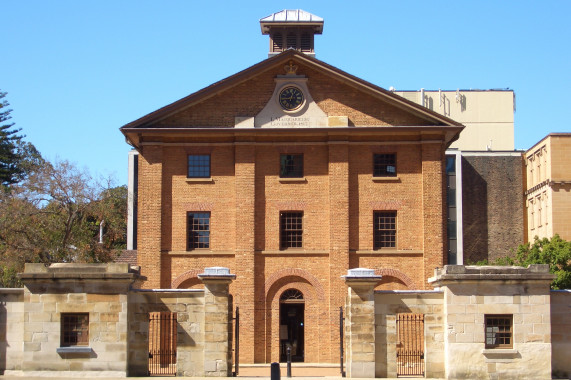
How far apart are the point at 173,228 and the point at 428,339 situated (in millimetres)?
14593

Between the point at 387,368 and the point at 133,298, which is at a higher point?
the point at 133,298

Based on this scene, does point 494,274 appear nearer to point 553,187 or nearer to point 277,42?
point 277,42

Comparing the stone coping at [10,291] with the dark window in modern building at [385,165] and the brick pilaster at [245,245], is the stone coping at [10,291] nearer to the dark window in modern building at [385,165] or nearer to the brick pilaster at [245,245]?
the brick pilaster at [245,245]

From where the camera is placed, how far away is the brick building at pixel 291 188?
1430 inches

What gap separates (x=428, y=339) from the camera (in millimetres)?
26000

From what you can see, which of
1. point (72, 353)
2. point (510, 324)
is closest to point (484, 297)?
point (510, 324)

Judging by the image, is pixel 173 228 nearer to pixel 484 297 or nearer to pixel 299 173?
pixel 299 173

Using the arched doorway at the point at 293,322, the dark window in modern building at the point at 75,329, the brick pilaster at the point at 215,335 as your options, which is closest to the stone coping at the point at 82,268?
the dark window in modern building at the point at 75,329

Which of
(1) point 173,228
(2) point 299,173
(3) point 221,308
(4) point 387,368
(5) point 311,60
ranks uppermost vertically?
(5) point 311,60

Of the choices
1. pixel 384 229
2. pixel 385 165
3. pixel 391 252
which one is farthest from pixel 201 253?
pixel 385 165

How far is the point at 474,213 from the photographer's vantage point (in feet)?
195

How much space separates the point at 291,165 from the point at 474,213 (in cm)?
2558

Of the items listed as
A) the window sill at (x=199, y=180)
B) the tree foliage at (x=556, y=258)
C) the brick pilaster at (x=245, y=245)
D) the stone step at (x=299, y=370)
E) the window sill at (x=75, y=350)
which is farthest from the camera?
the tree foliage at (x=556, y=258)

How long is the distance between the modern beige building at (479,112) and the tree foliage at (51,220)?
34.9 meters
